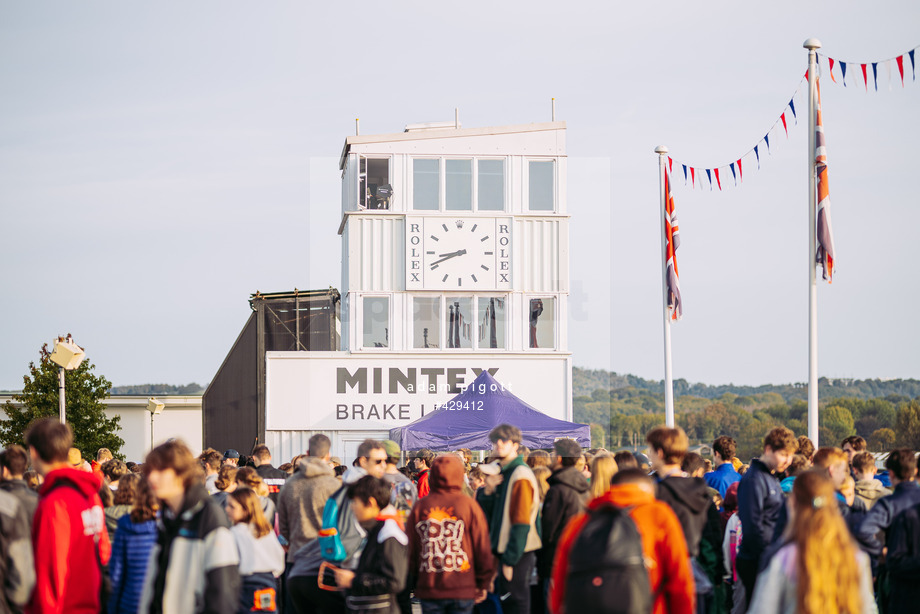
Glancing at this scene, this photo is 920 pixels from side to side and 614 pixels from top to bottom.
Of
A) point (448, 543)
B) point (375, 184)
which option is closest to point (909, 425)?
point (375, 184)

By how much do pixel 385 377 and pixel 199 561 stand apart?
22.9 metres

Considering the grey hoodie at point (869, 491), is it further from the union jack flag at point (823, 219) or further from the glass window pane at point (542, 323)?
the glass window pane at point (542, 323)

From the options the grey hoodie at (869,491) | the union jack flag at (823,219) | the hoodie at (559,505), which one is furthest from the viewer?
the union jack flag at (823,219)

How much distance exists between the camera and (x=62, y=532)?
6328mm

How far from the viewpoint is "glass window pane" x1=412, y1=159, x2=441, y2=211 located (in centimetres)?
2919

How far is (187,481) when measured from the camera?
19.9ft

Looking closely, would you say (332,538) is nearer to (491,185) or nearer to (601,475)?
(601,475)

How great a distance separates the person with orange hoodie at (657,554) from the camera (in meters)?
5.50

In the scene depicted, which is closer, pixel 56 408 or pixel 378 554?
pixel 378 554

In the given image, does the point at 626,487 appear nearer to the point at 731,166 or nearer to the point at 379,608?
the point at 379,608

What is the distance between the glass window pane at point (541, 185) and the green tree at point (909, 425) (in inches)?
1251

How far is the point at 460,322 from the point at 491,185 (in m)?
3.78

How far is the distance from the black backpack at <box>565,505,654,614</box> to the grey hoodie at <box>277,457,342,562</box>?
4.39 metres

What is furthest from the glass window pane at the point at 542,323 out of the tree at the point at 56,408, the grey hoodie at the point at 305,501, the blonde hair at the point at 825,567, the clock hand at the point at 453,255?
the blonde hair at the point at 825,567
